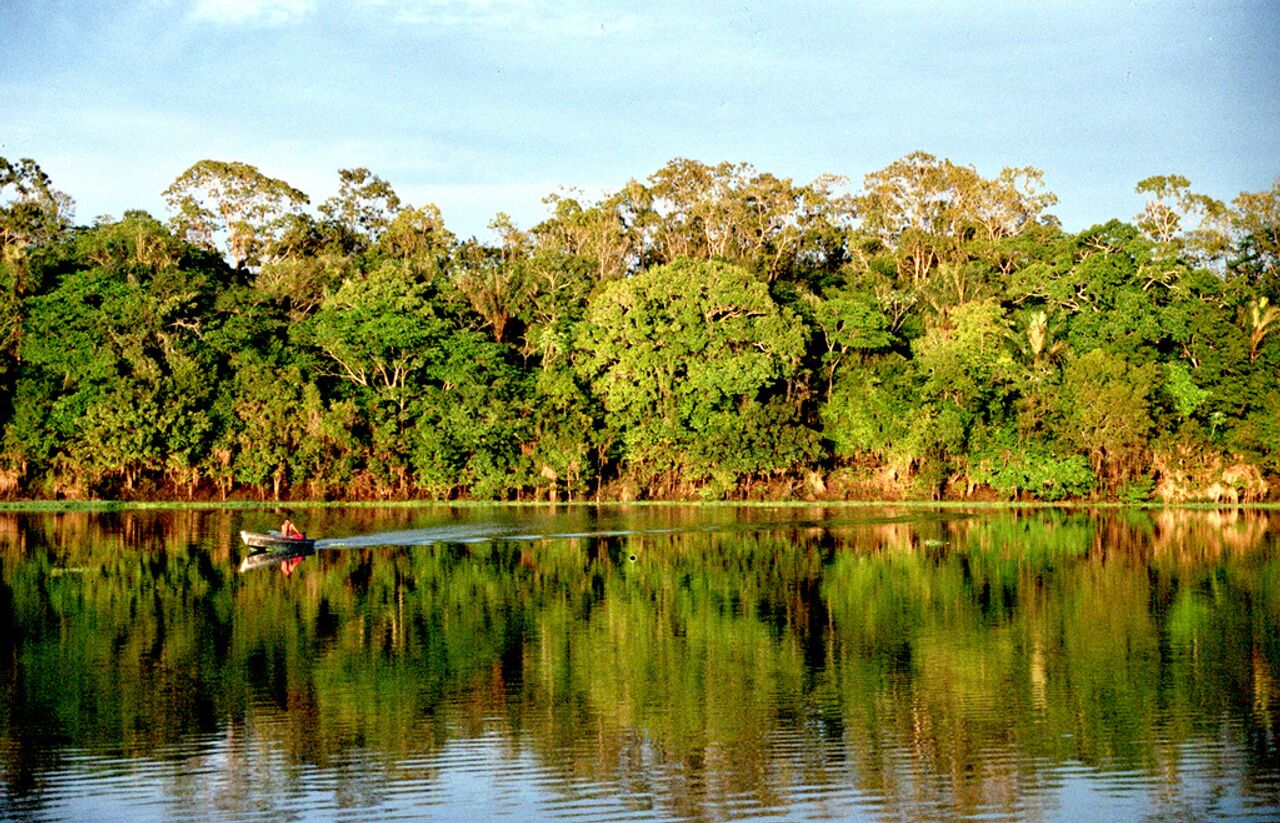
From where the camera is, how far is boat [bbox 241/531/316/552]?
111 ft

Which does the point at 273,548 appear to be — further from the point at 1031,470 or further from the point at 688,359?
the point at 1031,470

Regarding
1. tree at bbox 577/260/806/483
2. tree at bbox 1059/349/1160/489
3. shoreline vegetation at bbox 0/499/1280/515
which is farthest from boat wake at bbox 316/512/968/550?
tree at bbox 577/260/806/483

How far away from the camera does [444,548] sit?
119ft

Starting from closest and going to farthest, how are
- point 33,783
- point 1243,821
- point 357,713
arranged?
point 1243,821 → point 33,783 → point 357,713

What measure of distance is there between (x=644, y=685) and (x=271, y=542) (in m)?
18.5

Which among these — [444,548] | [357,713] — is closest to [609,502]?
[444,548]

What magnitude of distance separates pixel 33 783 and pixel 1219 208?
60897mm

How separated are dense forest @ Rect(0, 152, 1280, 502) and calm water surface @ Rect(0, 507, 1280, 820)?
1949 centimetres

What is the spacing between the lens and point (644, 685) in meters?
17.8

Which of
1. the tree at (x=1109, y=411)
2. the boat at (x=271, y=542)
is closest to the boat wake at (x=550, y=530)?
the boat at (x=271, y=542)

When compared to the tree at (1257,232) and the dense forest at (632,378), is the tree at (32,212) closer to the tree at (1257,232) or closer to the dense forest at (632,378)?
the dense forest at (632,378)

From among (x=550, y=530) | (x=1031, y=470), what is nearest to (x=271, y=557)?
(x=550, y=530)

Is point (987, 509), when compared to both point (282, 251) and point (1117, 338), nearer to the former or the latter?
point (1117, 338)

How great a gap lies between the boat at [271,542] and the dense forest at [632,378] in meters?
19.7
